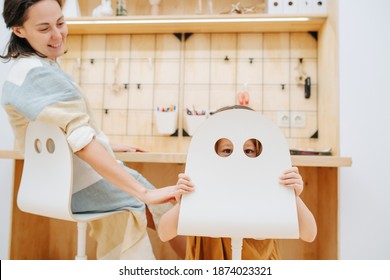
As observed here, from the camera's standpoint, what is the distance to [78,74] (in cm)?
225

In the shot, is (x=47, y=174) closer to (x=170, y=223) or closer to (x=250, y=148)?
(x=170, y=223)

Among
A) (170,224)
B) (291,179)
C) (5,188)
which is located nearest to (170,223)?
(170,224)

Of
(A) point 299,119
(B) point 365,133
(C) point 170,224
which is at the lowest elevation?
(C) point 170,224

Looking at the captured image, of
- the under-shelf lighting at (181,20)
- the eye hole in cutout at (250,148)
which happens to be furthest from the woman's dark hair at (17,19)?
the under-shelf lighting at (181,20)

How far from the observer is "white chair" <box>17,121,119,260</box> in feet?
3.43

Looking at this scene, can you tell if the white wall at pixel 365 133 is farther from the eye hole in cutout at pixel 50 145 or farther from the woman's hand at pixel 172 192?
the eye hole in cutout at pixel 50 145

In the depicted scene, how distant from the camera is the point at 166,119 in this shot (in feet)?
6.87

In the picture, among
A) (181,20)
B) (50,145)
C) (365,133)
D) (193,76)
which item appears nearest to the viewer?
(50,145)

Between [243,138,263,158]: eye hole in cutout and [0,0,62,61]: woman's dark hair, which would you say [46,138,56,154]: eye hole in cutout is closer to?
[0,0,62,61]: woman's dark hair

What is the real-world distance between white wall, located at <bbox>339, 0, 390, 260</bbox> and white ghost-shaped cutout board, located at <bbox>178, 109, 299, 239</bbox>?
0.92 m

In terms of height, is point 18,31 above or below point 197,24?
below

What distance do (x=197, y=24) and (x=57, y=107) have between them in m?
1.24
